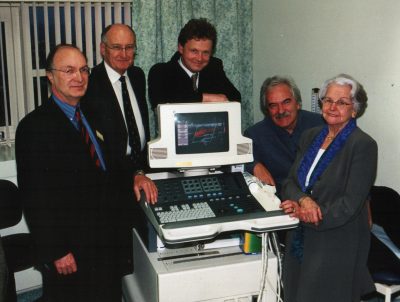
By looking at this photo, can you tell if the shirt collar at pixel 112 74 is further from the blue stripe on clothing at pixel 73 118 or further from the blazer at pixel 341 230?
the blazer at pixel 341 230

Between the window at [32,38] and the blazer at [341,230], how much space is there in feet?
6.72

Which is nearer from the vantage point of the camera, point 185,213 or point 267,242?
point 185,213

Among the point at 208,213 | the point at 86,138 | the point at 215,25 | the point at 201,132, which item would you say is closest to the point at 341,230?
the point at 208,213

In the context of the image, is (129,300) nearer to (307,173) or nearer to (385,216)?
(307,173)

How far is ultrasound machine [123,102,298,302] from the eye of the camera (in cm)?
195

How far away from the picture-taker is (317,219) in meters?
1.96

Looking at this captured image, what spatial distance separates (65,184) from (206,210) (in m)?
0.58

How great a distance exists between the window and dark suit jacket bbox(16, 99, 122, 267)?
1.46 m

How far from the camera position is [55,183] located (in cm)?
192

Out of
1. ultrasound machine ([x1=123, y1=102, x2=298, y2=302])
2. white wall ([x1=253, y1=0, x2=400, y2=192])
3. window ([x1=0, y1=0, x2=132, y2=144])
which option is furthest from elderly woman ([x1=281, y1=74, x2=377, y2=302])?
window ([x1=0, y1=0, x2=132, y2=144])

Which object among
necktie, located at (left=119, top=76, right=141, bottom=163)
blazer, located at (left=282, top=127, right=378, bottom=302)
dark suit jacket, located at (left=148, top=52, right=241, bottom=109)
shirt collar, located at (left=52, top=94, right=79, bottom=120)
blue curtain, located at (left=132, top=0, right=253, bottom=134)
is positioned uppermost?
blue curtain, located at (left=132, top=0, right=253, bottom=134)

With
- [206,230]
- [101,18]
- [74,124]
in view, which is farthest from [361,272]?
[101,18]

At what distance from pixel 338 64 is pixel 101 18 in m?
1.69

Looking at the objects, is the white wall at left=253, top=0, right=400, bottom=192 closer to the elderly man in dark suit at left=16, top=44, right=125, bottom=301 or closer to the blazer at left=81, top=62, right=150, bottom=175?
the blazer at left=81, top=62, right=150, bottom=175
